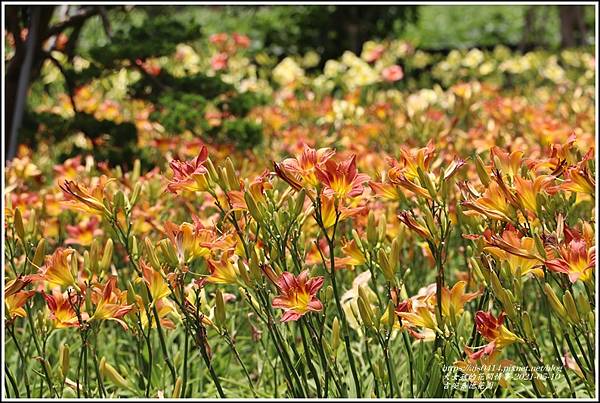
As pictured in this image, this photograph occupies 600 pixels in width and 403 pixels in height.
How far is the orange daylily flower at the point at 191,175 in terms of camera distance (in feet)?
4.42

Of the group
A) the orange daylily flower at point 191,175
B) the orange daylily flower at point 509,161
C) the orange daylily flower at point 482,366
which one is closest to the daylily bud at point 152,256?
the orange daylily flower at point 191,175

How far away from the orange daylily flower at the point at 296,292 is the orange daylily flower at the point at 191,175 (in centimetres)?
25

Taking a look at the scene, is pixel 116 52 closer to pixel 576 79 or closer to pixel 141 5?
pixel 141 5

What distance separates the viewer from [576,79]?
677 cm

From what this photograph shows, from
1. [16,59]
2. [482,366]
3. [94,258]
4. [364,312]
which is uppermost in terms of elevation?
[16,59]

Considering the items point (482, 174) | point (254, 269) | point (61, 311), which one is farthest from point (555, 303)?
point (61, 311)

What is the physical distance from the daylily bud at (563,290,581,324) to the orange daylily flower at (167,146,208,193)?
2.16ft

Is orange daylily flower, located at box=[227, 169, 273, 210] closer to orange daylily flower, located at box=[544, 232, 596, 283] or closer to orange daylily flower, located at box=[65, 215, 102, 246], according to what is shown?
orange daylily flower, located at box=[544, 232, 596, 283]

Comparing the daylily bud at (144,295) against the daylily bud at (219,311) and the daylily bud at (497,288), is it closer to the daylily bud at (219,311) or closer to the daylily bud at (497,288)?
the daylily bud at (219,311)

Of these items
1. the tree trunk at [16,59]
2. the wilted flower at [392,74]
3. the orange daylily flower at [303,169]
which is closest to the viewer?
the orange daylily flower at [303,169]

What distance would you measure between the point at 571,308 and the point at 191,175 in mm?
692

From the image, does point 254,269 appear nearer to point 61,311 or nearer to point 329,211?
point 329,211

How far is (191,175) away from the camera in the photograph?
4.41 ft

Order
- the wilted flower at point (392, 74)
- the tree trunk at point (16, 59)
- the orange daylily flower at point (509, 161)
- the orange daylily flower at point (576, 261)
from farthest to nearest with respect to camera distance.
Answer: the wilted flower at point (392, 74) → the tree trunk at point (16, 59) → the orange daylily flower at point (509, 161) → the orange daylily flower at point (576, 261)
